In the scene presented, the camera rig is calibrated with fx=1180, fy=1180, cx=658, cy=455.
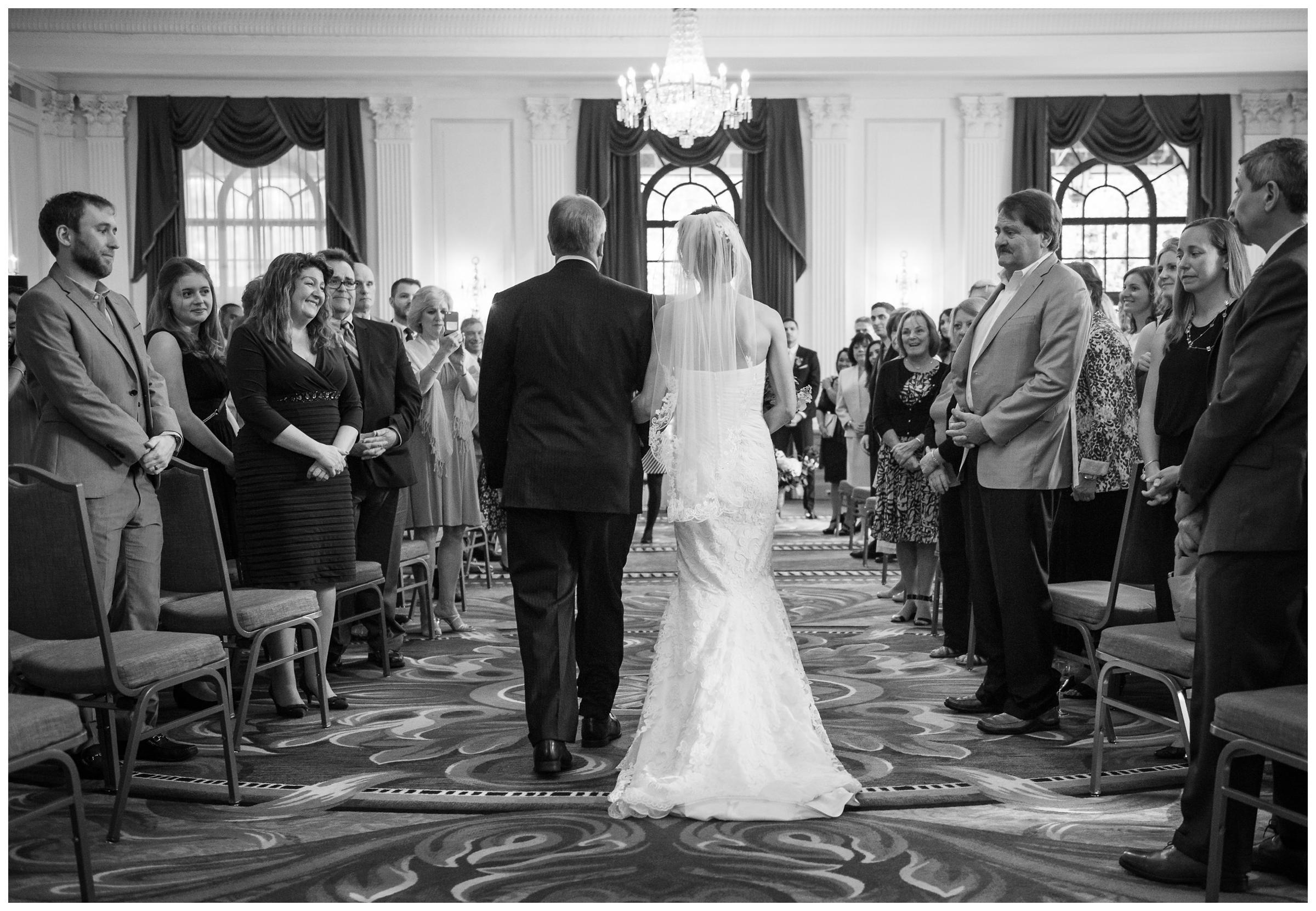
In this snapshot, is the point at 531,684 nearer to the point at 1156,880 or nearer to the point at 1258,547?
the point at 1156,880

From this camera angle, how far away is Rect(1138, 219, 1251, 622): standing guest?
3.66 meters

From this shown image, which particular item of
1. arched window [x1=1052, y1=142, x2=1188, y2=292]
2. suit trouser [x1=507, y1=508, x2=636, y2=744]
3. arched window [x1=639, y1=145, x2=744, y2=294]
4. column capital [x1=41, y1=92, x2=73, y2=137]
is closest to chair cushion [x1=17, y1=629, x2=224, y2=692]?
suit trouser [x1=507, y1=508, x2=636, y2=744]

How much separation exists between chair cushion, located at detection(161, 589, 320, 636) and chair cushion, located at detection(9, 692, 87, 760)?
1.17 m

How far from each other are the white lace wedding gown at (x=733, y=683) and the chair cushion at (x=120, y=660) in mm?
1180

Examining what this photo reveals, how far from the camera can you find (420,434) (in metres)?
5.70

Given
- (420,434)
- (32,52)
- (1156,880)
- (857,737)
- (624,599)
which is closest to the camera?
(1156,880)

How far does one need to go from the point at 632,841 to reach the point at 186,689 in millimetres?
Answer: 2127

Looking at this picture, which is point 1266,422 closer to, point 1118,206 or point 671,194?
point 671,194

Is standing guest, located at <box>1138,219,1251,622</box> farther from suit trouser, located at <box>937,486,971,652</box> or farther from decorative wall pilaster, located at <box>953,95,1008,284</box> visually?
decorative wall pilaster, located at <box>953,95,1008,284</box>

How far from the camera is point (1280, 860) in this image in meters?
2.61

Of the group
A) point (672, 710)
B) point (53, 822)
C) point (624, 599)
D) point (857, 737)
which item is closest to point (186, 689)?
point (53, 822)

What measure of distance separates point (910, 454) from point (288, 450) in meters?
3.00

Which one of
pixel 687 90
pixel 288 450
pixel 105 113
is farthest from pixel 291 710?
pixel 105 113

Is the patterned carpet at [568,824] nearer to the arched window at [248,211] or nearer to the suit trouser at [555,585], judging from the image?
the suit trouser at [555,585]
